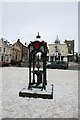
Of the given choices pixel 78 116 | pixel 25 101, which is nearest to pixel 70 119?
pixel 78 116

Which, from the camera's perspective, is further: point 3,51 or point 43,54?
point 3,51

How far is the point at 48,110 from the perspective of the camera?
6.16 m

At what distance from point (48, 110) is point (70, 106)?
3.24 ft

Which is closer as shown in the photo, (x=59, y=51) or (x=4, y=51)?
(x=4, y=51)

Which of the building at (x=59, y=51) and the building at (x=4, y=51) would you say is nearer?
the building at (x=4, y=51)

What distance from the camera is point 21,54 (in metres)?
71.3

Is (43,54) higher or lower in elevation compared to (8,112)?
higher

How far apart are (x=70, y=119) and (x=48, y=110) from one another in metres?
0.96

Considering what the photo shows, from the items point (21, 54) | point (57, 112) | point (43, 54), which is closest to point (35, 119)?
point (57, 112)

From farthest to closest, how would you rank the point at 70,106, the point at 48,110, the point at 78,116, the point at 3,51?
the point at 3,51 < the point at 70,106 < the point at 48,110 < the point at 78,116

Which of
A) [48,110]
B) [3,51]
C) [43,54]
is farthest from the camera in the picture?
[3,51]

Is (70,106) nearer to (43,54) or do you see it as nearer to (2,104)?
(2,104)

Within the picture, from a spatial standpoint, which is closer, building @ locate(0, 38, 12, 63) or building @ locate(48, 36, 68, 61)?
building @ locate(0, 38, 12, 63)

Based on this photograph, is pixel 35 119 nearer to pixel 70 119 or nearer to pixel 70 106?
pixel 70 119
